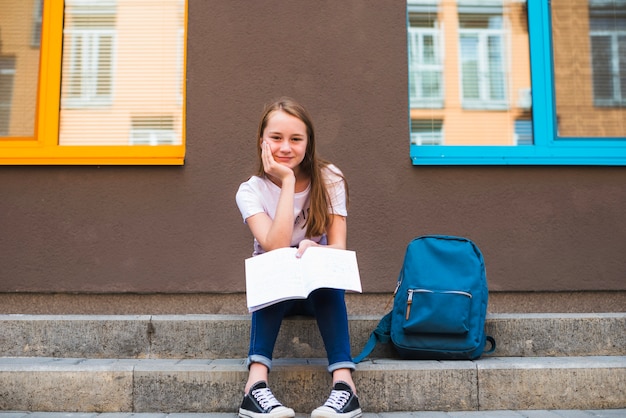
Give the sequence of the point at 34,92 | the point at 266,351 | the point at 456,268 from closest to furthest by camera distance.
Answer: the point at 266,351 < the point at 456,268 < the point at 34,92

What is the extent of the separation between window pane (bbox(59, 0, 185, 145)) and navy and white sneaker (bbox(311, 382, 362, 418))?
2.20m

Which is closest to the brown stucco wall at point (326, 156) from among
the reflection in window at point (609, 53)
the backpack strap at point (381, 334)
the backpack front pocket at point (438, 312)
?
the reflection in window at point (609, 53)

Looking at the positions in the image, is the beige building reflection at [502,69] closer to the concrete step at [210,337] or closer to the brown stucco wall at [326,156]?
the brown stucco wall at [326,156]

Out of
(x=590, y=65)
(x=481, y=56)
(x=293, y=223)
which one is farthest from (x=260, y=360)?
(x=590, y=65)

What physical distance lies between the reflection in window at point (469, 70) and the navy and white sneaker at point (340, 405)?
2109 mm

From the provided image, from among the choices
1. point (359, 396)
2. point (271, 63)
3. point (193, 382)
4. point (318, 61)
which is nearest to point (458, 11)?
point (318, 61)

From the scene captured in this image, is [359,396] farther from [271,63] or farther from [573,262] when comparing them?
[271,63]

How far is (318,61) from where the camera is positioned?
11.7 ft

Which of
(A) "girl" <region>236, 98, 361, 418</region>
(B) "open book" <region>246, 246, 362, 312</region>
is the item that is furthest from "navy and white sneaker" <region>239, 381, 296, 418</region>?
(B) "open book" <region>246, 246, 362, 312</region>

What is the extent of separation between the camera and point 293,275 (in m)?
2.15

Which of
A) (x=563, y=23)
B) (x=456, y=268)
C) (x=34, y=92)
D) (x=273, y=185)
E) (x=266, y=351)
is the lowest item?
(x=266, y=351)

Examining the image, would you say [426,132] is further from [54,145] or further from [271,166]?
[54,145]

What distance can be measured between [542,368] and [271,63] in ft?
8.08

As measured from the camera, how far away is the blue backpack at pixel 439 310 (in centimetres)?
246
